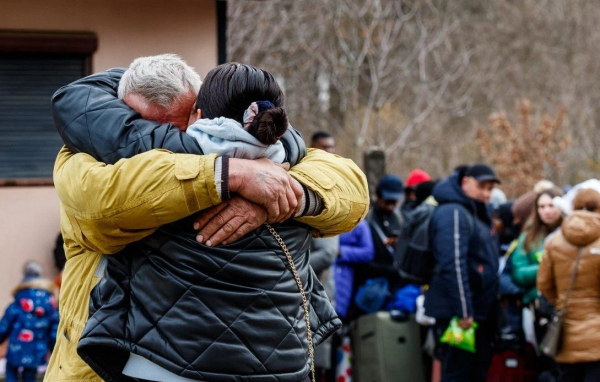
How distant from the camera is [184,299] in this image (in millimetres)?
2994

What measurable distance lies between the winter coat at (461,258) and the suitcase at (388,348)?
89 centimetres

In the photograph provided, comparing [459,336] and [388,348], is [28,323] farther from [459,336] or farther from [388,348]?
[459,336]

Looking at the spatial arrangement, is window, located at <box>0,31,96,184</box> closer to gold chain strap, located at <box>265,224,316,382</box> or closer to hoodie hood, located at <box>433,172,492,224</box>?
hoodie hood, located at <box>433,172,492,224</box>

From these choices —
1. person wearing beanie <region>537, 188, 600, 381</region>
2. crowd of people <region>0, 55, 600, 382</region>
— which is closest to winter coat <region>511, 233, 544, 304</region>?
person wearing beanie <region>537, 188, 600, 381</region>

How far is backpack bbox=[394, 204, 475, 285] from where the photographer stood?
8141 mm

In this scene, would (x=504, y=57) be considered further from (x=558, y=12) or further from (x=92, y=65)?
(x=92, y=65)

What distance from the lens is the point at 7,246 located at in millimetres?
8383

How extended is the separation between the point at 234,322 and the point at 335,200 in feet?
1.79

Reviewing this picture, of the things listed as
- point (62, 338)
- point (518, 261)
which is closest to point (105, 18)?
point (518, 261)

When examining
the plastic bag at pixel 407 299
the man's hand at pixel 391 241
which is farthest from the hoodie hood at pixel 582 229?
the man's hand at pixel 391 241

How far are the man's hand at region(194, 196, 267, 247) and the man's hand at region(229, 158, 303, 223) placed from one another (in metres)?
0.03

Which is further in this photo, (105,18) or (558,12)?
(558,12)

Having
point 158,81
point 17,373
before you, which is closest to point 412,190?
point 17,373

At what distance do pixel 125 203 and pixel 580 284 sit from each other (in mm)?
5015
